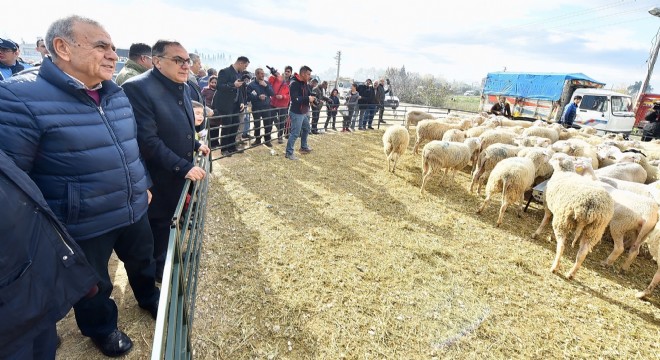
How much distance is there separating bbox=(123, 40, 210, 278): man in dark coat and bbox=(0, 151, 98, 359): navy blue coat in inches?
42.7

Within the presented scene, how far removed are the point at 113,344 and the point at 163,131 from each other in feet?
5.58

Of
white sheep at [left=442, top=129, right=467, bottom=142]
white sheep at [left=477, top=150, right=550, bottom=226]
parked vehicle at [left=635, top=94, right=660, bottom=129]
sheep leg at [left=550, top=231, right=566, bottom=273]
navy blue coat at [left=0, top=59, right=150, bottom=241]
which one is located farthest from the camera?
parked vehicle at [left=635, top=94, right=660, bottom=129]

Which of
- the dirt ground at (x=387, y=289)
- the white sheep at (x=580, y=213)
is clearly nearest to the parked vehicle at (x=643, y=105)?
the dirt ground at (x=387, y=289)

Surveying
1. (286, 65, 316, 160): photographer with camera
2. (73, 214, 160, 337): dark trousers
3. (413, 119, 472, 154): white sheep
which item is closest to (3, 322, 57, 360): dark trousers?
(73, 214, 160, 337): dark trousers

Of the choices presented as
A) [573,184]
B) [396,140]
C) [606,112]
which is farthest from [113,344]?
[606,112]

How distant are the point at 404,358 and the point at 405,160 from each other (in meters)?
6.78

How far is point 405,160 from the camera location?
8867mm

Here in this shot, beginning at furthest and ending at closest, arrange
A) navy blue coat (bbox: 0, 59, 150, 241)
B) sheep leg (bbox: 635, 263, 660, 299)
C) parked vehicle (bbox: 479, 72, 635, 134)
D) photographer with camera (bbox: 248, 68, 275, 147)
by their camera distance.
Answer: parked vehicle (bbox: 479, 72, 635, 134) < photographer with camera (bbox: 248, 68, 275, 147) < sheep leg (bbox: 635, 263, 660, 299) < navy blue coat (bbox: 0, 59, 150, 241)

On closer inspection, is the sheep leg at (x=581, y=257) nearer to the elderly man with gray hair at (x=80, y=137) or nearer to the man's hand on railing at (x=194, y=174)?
the man's hand on railing at (x=194, y=174)

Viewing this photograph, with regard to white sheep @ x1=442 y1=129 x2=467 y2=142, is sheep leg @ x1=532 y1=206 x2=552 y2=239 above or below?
below

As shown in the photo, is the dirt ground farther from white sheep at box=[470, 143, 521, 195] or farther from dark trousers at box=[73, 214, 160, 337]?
white sheep at box=[470, 143, 521, 195]

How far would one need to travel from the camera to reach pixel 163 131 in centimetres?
257

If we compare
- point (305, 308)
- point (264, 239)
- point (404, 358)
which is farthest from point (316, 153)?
point (404, 358)

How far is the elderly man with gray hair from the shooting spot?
151 cm
